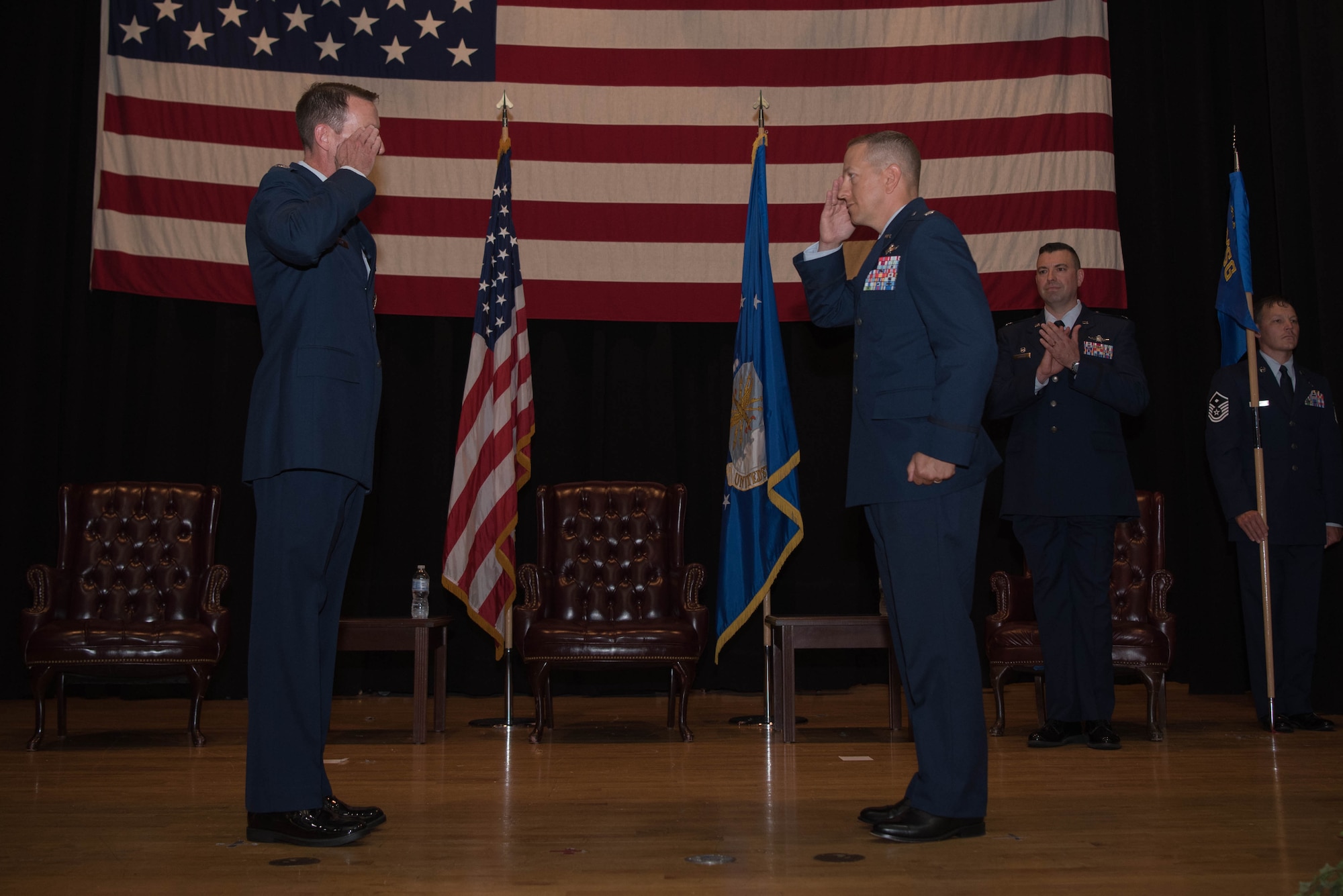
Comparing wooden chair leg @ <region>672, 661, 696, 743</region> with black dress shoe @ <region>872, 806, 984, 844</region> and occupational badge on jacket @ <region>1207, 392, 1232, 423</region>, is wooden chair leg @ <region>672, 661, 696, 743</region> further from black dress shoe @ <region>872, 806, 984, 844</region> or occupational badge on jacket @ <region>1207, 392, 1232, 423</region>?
occupational badge on jacket @ <region>1207, 392, 1232, 423</region>

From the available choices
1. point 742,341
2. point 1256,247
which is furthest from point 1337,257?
point 742,341

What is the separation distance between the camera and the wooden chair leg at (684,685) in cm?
476

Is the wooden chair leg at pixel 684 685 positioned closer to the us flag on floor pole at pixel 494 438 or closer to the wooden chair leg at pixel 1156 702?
the us flag on floor pole at pixel 494 438

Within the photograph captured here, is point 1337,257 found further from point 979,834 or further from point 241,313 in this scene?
point 241,313

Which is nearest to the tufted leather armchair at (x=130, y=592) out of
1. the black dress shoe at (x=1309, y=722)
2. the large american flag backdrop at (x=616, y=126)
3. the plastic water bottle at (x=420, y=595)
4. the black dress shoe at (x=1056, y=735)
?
the plastic water bottle at (x=420, y=595)

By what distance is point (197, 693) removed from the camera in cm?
467

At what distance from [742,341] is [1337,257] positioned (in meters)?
2.96

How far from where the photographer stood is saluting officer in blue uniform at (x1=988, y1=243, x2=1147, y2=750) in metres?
4.36

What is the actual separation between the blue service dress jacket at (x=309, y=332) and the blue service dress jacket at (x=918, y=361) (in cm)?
131

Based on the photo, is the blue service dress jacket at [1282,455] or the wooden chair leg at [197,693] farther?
the blue service dress jacket at [1282,455]

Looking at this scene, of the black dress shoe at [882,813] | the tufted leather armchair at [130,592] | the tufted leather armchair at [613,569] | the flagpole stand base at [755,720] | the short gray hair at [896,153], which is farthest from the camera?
the flagpole stand base at [755,720]

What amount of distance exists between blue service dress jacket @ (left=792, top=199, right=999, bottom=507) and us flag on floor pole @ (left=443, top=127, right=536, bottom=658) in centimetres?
268

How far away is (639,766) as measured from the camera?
13.3 ft

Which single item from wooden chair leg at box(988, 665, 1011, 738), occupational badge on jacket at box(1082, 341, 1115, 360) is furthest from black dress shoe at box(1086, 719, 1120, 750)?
occupational badge on jacket at box(1082, 341, 1115, 360)
